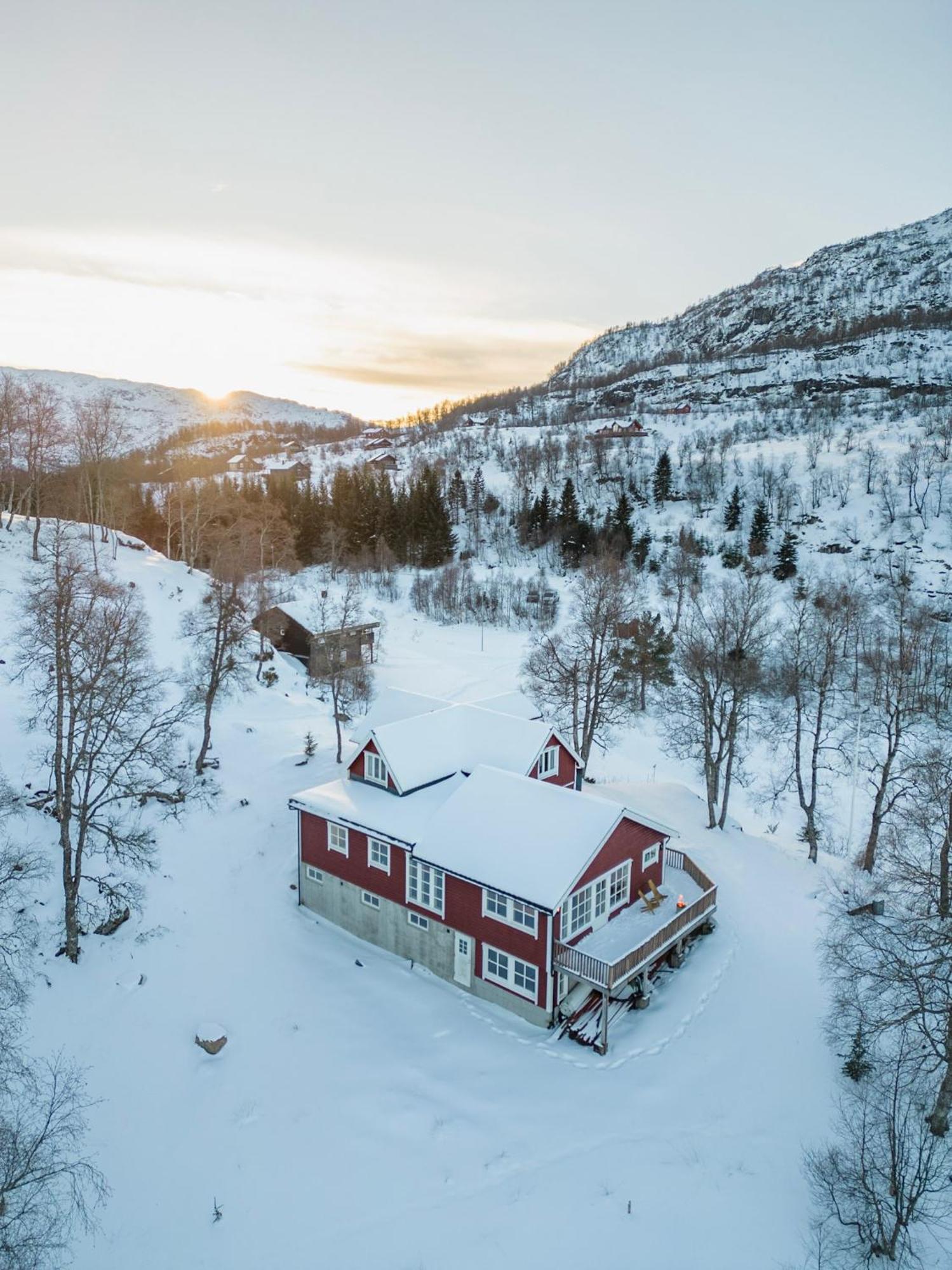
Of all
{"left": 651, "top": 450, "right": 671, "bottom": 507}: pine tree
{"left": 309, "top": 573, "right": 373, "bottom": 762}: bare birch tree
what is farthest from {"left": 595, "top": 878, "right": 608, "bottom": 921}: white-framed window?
{"left": 651, "top": 450, "right": 671, "bottom": 507}: pine tree

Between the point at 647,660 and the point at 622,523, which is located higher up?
the point at 622,523

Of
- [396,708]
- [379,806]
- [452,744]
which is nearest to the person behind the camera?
[379,806]

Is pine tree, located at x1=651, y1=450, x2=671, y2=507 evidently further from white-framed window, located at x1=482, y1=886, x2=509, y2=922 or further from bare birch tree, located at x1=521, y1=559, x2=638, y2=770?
white-framed window, located at x1=482, y1=886, x2=509, y2=922

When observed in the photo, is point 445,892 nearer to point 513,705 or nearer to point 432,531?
point 513,705

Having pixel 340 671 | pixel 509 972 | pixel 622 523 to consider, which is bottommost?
pixel 509 972

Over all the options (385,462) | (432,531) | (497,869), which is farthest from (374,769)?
(385,462)

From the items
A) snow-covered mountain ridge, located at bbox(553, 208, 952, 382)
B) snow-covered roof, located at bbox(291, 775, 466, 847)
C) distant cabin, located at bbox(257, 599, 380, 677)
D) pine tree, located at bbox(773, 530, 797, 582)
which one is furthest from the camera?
snow-covered mountain ridge, located at bbox(553, 208, 952, 382)

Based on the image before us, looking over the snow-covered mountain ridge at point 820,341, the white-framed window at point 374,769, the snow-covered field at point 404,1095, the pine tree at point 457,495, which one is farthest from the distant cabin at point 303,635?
the snow-covered mountain ridge at point 820,341
